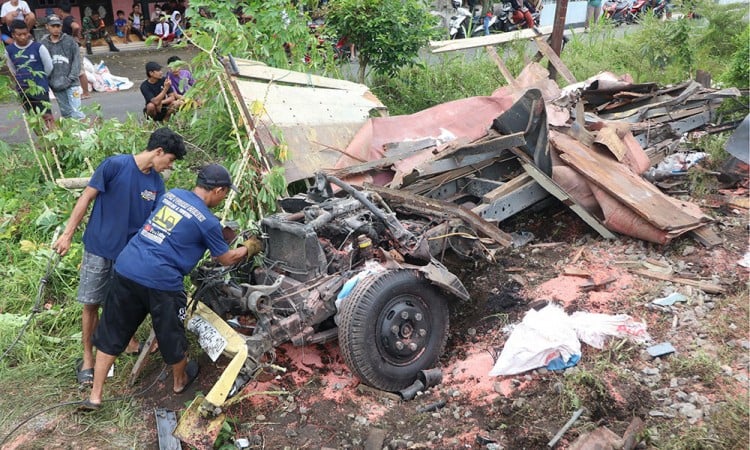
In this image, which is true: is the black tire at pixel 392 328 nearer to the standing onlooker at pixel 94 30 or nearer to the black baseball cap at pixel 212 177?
the black baseball cap at pixel 212 177

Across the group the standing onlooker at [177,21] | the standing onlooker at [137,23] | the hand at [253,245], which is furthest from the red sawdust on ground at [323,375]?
the standing onlooker at [137,23]

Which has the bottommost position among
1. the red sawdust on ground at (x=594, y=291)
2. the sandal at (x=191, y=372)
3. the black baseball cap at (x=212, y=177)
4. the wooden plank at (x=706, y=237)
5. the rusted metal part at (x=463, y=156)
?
the sandal at (x=191, y=372)

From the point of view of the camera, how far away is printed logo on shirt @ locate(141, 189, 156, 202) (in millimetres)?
4512

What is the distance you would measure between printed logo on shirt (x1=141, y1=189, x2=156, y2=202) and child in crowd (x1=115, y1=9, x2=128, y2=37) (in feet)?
52.2

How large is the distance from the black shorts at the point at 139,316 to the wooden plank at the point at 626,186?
3.78 metres

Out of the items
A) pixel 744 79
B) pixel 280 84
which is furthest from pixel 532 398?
pixel 744 79

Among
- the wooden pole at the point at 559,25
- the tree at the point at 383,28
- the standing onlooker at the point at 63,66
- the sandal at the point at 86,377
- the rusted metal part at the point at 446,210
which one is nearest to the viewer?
the sandal at the point at 86,377

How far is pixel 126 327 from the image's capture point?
14.0 feet

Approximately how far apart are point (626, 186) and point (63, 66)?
733 cm

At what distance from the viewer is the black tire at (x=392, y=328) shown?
417 cm

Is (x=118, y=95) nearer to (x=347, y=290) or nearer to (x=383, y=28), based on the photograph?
(x=383, y=28)

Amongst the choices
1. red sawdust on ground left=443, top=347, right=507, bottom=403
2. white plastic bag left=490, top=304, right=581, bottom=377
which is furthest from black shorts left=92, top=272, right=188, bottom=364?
white plastic bag left=490, top=304, right=581, bottom=377

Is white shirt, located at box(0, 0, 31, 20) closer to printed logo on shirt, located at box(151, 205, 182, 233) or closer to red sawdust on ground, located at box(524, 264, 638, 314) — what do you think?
printed logo on shirt, located at box(151, 205, 182, 233)

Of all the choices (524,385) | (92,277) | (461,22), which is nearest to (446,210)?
(524,385)
